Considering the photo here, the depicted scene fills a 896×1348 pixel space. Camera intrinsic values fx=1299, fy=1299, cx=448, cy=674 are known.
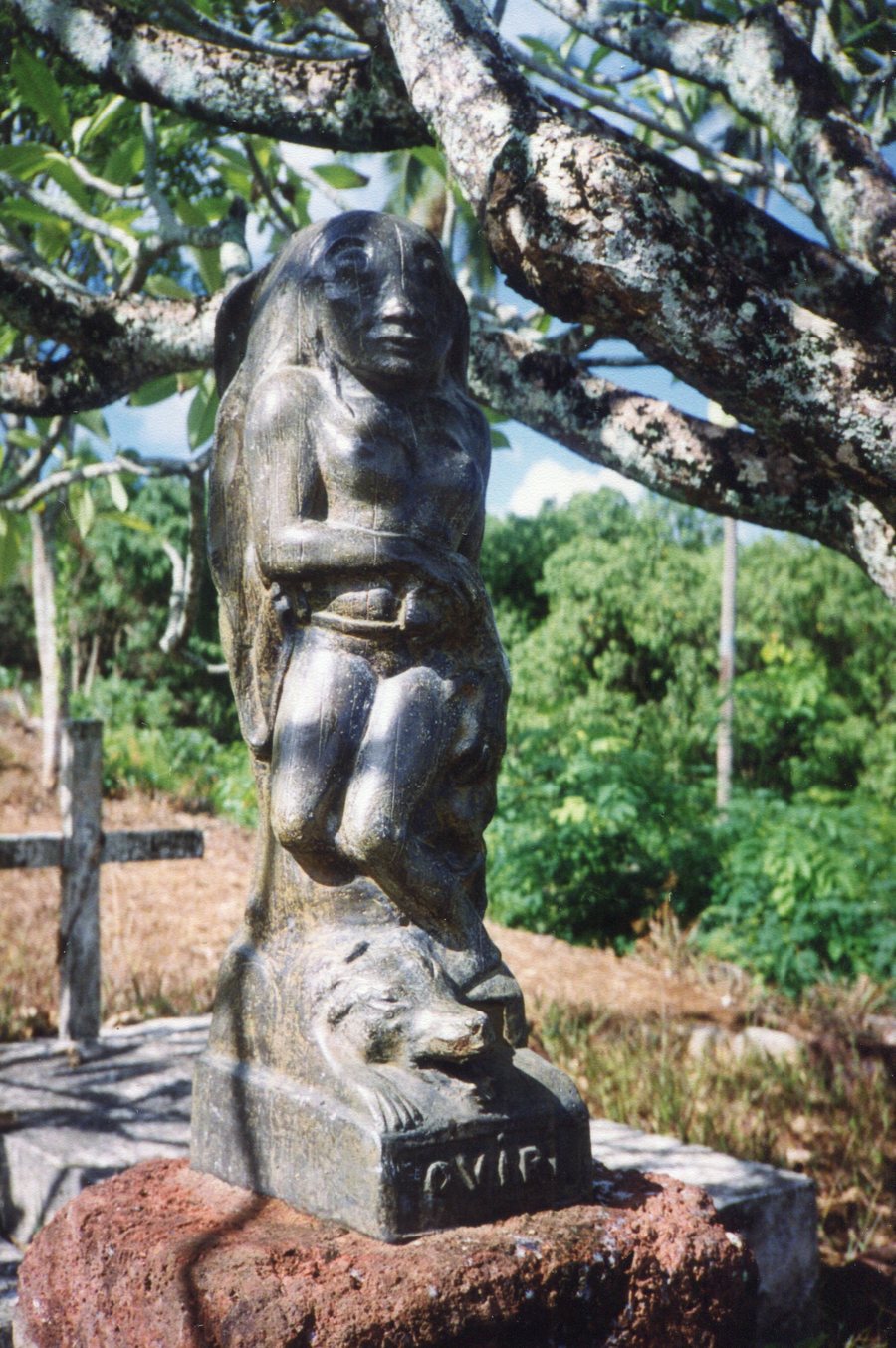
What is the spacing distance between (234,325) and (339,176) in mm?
1687

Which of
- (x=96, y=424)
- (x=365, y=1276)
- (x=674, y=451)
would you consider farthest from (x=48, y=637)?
(x=365, y=1276)

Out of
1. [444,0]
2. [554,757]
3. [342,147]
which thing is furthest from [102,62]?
[554,757]

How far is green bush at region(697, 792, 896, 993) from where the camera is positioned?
305 inches

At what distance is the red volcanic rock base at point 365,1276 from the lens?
2414 mm

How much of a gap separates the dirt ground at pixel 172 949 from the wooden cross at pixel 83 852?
59 centimetres

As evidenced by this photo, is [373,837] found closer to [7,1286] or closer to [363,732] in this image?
[363,732]

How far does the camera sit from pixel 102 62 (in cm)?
385

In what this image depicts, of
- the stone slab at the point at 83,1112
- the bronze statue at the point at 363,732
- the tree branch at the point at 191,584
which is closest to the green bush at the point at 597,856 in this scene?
the stone slab at the point at 83,1112

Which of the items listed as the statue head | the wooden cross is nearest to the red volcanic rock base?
the statue head

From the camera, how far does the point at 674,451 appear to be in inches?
140

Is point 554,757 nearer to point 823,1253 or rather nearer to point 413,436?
point 823,1253

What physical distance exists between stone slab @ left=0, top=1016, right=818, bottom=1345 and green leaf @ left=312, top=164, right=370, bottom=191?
3.44 metres

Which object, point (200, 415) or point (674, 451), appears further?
point (200, 415)

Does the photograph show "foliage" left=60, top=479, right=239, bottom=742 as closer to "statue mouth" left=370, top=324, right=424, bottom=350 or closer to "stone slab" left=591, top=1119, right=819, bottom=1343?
"stone slab" left=591, top=1119, right=819, bottom=1343
